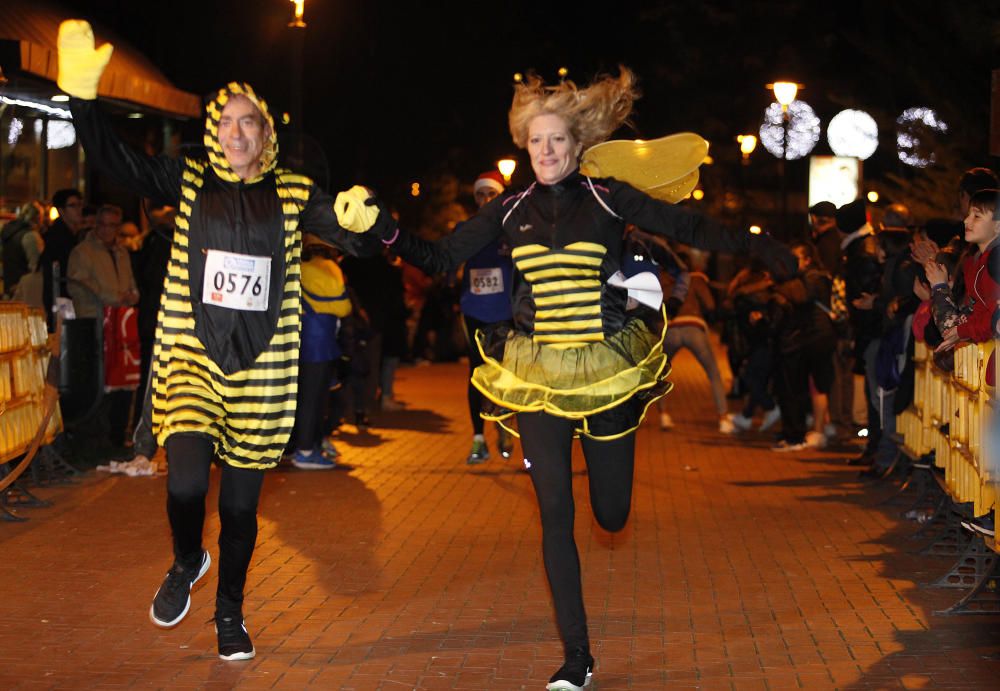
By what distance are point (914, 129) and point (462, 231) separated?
54.3 ft

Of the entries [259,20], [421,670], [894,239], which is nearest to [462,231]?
[421,670]

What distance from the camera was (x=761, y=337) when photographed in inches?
660

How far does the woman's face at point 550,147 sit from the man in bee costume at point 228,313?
2.40 ft

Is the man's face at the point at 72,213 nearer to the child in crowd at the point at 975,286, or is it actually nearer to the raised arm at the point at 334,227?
the child in crowd at the point at 975,286

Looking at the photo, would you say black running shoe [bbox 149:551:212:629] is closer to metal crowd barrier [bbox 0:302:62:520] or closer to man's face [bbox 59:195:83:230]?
metal crowd barrier [bbox 0:302:62:520]

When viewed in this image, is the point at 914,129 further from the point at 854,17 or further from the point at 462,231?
the point at 854,17

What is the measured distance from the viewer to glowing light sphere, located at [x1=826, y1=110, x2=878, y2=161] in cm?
2975

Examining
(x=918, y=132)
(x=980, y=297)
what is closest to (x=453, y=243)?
(x=980, y=297)

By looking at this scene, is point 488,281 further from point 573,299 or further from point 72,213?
point 573,299

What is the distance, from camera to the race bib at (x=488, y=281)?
12.7 metres

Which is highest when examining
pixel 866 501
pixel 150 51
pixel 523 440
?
pixel 150 51

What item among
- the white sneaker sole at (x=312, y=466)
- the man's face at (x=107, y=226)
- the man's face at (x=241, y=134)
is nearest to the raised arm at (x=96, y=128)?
the man's face at (x=241, y=134)

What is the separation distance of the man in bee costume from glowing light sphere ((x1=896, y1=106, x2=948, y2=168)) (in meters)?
A: 16.5

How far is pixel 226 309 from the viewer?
624cm
